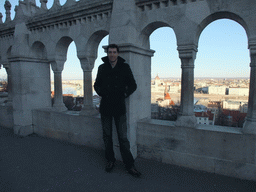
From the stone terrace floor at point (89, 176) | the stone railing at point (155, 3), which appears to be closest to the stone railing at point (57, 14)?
the stone railing at point (155, 3)

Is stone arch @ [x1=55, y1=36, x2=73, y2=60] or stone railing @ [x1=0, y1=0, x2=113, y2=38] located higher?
stone railing @ [x1=0, y1=0, x2=113, y2=38]

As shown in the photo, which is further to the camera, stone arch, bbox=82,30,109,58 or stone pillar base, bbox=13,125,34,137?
stone pillar base, bbox=13,125,34,137

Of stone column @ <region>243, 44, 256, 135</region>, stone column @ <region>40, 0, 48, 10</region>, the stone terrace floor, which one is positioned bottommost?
the stone terrace floor

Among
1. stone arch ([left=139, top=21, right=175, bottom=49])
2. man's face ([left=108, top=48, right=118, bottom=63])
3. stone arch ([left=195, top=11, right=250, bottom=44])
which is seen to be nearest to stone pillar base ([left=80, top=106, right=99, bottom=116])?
man's face ([left=108, top=48, right=118, bottom=63])

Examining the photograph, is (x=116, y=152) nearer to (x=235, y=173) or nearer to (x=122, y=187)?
(x=122, y=187)

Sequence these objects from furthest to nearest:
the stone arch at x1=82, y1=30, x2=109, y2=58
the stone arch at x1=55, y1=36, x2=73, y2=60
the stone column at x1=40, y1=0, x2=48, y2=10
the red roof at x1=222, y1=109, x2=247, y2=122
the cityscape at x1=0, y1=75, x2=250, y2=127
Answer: the cityscape at x1=0, y1=75, x2=250, y2=127 → the red roof at x1=222, y1=109, x2=247, y2=122 → the stone column at x1=40, y1=0, x2=48, y2=10 → the stone arch at x1=55, y1=36, x2=73, y2=60 → the stone arch at x1=82, y1=30, x2=109, y2=58

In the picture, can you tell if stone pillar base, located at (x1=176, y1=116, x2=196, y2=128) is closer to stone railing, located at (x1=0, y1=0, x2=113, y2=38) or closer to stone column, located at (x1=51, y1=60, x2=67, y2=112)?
stone railing, located at (x1=0, y1=0, x2=113, y2=38)

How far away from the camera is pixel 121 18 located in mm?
2891

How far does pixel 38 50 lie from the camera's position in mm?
4594

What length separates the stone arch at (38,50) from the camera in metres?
4.47

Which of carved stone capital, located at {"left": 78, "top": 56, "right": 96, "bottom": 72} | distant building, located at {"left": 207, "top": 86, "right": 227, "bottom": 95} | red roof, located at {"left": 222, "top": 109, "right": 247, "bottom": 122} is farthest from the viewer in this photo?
distant building, located at {"left": 207, "top": 86, "right": 227, "bottom": 95}

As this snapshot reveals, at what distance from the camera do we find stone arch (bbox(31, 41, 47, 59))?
447 centimetres

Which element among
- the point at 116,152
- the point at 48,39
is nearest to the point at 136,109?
the point at 116,152

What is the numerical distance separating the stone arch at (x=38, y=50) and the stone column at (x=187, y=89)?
134 inches
